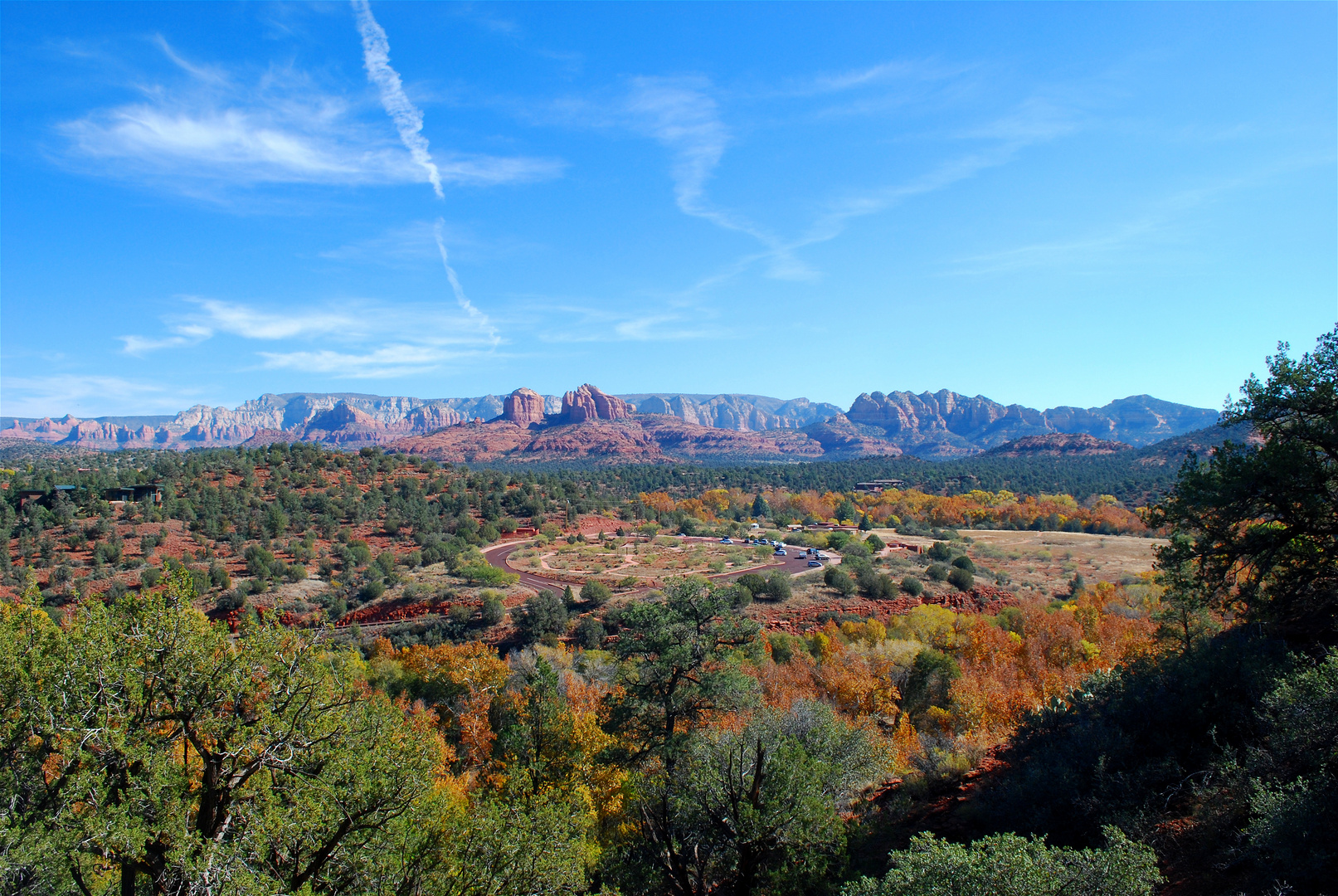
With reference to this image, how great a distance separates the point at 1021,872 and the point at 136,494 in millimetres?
86409

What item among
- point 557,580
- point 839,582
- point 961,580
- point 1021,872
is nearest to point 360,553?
point 557,580

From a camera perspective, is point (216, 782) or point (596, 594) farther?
point (596, 594)

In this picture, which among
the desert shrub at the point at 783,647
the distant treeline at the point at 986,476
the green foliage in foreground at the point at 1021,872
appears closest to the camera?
the green foliage in foreground at the point at 1021,872

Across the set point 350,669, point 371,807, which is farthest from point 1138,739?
point 350,669

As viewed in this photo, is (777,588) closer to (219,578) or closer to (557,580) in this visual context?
(557,580)

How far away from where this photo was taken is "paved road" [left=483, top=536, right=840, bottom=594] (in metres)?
52.1

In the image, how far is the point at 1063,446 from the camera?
175 metres

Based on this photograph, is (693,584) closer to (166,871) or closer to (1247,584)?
(166,871)

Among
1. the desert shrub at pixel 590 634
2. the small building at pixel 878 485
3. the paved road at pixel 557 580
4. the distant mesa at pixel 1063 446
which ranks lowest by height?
the desert shrub at pixel 590 634

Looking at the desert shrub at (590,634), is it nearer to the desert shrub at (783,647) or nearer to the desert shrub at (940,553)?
the desert shrub at (783,647)

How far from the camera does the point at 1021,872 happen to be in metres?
7.05

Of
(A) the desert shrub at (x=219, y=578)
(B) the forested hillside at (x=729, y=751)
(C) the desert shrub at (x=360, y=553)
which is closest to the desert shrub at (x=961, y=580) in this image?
(B) the forested hillside at (x=729, y=751)

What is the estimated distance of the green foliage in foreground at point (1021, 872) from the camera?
679 cm

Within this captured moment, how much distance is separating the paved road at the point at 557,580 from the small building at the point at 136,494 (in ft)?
113
